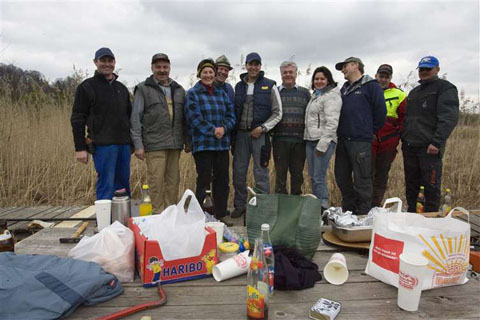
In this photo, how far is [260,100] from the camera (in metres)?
3.45

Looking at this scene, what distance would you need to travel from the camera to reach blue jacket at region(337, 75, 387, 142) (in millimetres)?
3150

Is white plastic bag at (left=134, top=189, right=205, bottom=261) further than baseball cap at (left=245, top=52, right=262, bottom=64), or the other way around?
baseball cap at (left=245, top=52, right=262, bottom=64)

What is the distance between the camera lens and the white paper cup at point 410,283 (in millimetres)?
1175

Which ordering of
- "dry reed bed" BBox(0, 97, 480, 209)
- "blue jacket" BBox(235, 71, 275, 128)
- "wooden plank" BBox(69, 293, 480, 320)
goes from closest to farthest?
"wooden plank" BBox(69, 293, 480, 320), "blue jacket" BBox(235, 71, 275, 128), "dry reed bed" BBox(0, 97, 480, 209)

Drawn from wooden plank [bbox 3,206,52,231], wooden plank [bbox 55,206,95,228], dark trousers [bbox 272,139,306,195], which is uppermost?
dark trousers [bbox 272,139,306,195]

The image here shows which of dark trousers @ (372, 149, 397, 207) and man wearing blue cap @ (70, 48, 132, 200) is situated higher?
man wearing blue cap @ (70, 48, 132, 200)

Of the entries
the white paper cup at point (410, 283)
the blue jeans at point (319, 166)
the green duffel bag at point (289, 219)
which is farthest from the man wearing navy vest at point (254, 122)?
the white paper cup at point (410, 283)

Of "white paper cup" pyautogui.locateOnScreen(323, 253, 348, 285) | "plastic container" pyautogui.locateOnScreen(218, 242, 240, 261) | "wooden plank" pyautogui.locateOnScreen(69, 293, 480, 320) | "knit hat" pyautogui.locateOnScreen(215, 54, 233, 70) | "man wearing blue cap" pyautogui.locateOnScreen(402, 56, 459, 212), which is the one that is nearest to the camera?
"wooden plank" pyautogui.locateOnScreen(69, 293, 480, 320)

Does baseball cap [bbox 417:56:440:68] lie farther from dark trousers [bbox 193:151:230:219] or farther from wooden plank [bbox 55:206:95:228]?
wooden plank [bbox 55:206:95:228]

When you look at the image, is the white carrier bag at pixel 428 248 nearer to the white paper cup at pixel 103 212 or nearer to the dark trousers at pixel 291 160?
the white paper cup at pixel 103 212

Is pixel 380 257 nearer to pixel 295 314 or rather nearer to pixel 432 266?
pixel 432 266

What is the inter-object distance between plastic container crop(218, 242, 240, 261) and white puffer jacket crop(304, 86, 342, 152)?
76.3 inches

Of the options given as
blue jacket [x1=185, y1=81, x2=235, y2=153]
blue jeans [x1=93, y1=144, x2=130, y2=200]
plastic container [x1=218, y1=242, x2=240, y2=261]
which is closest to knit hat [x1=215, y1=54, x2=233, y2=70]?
blue jacket [x1=185, y1=81, x2=235, y2=153]

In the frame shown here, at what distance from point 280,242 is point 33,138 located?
4.17 meters
